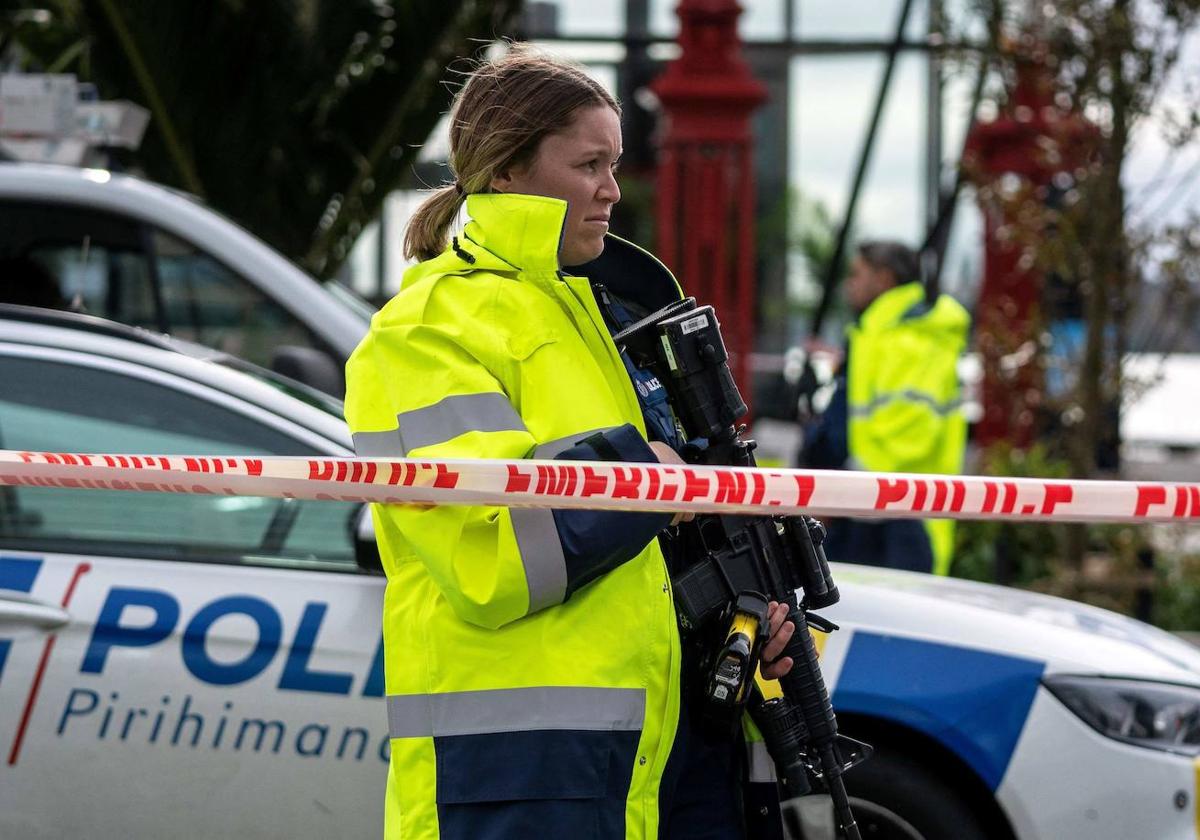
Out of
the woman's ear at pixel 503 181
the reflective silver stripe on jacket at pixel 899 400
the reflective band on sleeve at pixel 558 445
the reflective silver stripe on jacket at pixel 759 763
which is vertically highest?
the woman's ear at pixel 503 181

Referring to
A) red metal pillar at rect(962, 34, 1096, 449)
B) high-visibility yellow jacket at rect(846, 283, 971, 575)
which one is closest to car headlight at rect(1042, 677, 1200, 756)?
high-visibility yellow jacket at rect(846, 283, 971, 575)

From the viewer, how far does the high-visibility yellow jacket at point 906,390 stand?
20.8ft

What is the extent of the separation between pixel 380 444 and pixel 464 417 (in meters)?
0.17

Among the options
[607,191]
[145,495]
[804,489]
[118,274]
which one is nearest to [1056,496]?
[804,489]

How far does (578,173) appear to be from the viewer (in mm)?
2307

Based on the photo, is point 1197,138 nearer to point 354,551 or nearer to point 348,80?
point 348,80

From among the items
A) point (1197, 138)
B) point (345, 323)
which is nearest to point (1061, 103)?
point (1197, 138)

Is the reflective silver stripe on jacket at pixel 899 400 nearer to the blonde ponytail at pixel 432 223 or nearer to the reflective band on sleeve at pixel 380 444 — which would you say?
the blonde ponytail at pixel 432 223

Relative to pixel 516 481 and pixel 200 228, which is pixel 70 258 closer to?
pixel 200 228

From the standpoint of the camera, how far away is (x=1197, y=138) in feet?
23.8

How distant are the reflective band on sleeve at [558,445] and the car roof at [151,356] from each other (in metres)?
1.43

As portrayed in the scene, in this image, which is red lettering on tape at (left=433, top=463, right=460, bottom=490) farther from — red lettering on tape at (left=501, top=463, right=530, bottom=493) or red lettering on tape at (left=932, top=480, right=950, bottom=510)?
red lettering on tape at (left=932, top=480, right=950, bottom=510)

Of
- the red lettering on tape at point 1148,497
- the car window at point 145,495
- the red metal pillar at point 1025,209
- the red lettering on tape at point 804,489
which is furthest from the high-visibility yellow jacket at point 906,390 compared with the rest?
the red lettering on tape at point 804,489

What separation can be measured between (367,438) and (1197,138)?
19.2 ft
